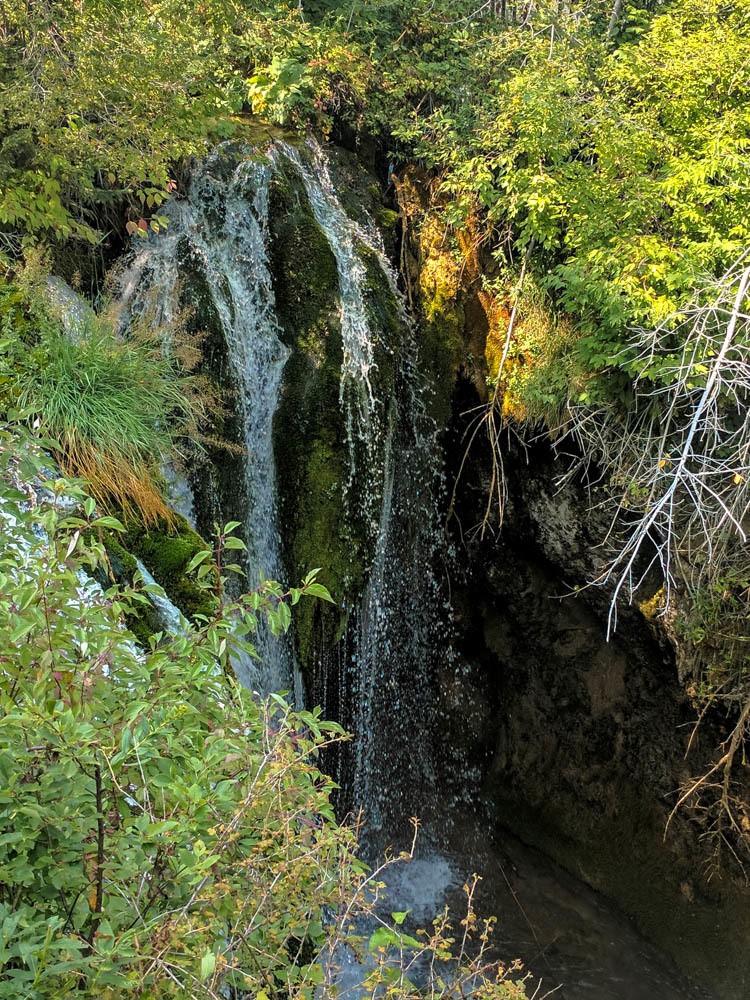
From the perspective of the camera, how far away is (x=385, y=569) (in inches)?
223

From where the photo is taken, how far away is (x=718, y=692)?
4.84 meters

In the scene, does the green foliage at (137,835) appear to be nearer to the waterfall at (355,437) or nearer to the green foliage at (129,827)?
the green foliage at (129,827)

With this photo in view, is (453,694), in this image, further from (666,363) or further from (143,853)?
(143,853)

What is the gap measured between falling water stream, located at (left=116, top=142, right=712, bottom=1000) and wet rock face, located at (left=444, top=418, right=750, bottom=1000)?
26 cm

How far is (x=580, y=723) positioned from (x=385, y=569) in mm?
1863

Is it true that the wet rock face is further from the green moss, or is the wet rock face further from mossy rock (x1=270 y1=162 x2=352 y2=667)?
the green moss

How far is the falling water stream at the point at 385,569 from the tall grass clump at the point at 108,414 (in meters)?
0.75

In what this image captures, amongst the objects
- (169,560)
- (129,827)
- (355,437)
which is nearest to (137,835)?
(129,827)

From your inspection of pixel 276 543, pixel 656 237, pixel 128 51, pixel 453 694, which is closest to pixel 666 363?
pixel 656 237

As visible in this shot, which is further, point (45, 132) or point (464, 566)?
point (464, 566)

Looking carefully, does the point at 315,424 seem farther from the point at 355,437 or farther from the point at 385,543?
the point at 385,543

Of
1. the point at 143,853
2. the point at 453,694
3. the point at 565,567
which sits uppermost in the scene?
the point at 143,853

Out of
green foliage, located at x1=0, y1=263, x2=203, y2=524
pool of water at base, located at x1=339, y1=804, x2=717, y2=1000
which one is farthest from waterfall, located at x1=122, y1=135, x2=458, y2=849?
green foliage, located at x1=0, y1=263, x2=203, y2=524

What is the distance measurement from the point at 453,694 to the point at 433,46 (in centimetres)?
582
